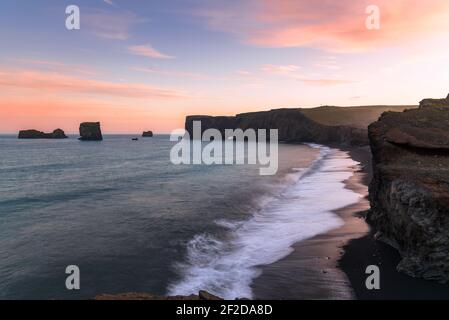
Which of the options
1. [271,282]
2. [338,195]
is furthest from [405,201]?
[338,195]

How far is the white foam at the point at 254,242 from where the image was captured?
47.0ft

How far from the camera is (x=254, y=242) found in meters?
19.8

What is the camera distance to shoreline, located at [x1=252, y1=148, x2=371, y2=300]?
12.6 metres

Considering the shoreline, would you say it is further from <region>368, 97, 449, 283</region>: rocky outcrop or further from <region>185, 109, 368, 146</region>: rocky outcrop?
<region>185, 109, 368, 146</region>: rocky outcrop

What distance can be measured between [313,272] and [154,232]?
36.1 ft

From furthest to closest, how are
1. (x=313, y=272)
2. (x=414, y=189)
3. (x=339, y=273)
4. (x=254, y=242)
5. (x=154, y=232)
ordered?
(x=154, y=232) < (x=254, y=242) < (x=313, y=272) < (x=339, y=273) < (x=414, y=189)

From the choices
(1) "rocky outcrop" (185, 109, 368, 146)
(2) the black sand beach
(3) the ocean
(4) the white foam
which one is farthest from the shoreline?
(1) "rocky outcrop" (185, 109, 368, 146)

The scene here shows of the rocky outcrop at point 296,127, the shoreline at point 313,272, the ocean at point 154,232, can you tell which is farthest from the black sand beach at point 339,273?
the rocky outcrop at point 296,127

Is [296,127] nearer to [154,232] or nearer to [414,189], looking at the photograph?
[154,232]

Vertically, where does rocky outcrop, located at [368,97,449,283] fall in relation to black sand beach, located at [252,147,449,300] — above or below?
above

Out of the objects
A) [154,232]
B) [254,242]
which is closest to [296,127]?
[154,232]

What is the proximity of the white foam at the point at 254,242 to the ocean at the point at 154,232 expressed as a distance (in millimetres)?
57

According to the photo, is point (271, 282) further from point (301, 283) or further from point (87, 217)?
point (87, 217)

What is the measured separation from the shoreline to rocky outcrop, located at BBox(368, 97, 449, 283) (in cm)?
218
